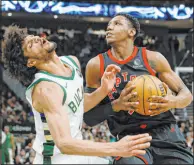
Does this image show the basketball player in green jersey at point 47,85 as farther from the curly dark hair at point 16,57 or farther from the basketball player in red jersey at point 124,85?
the basketball player in red jersey at point 124,85

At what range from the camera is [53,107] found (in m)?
2.96

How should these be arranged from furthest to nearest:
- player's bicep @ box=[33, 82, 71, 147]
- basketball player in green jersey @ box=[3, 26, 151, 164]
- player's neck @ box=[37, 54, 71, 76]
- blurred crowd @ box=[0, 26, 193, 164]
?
blurred crowd @ box=[0, 26, 193, 164] < player's neck @ box=[37, 54, 71, 76] < basketball player in green jersey @ box=[3, 26, 151, 164] < player's bicep @ box=[33, 82, 71, 147]

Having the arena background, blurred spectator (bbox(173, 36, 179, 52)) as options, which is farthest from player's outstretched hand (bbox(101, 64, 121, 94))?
blurred spectator (bbox(173, 36, 179, 52))

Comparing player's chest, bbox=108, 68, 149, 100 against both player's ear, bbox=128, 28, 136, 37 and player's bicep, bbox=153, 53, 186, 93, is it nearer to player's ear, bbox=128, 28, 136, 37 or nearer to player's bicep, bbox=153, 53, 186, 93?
player's bicep, bbox=153, 53, 186, 93

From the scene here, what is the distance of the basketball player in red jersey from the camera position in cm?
381

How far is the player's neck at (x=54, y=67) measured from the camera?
10.9 ft

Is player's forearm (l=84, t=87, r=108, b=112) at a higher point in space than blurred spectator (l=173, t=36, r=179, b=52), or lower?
higher

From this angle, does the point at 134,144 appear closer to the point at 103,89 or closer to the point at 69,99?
the point at 69,99

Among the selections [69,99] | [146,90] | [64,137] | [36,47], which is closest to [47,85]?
[69,99]

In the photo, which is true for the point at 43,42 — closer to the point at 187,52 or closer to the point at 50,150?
the point at 50,150

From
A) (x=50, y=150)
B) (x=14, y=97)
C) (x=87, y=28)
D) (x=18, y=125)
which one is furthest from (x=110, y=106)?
(x=87, y=28)

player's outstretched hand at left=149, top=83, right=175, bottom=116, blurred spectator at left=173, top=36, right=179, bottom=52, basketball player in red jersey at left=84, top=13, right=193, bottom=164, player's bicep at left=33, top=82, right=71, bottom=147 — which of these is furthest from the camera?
blurred spectator at left=173, top=36, right=179, bottom=52

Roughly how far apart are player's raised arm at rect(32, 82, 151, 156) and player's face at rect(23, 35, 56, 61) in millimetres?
235

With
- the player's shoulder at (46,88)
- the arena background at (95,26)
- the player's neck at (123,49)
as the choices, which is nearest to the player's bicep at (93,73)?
the player's neck at (123,49)
